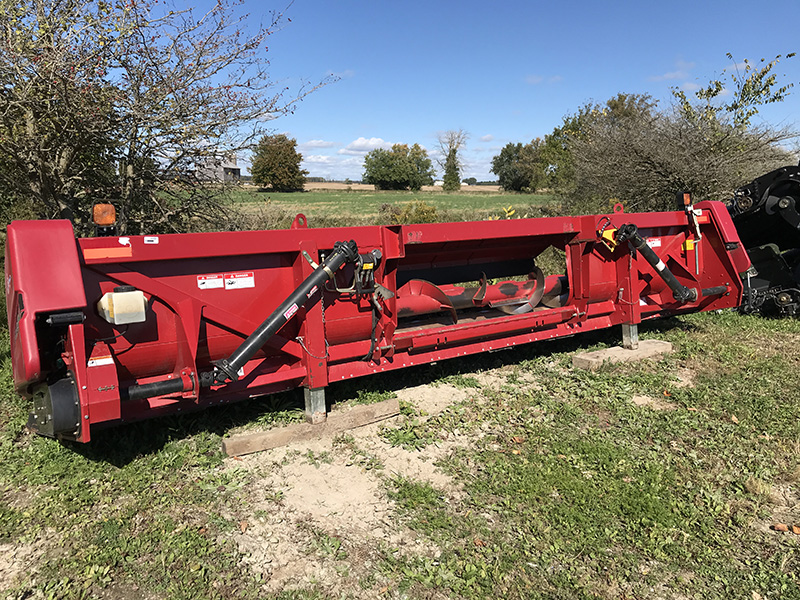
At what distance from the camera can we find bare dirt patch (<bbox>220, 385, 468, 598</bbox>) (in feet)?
8.34

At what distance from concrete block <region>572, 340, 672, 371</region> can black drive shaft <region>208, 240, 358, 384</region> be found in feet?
8.29

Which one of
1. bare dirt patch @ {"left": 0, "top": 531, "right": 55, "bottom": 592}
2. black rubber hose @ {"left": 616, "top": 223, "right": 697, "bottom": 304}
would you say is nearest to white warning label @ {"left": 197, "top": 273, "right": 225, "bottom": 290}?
bare dirt patch @ {"left": 0, "top": 531, "right": 55, "bottom": 592}

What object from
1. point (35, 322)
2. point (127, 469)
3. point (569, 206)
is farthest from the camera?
point (569, 206)

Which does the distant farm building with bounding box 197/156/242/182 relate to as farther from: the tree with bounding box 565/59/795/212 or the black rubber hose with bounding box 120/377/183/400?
the tree with bounding box 565/59/795/212

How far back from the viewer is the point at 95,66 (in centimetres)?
522

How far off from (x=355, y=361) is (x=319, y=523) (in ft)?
4.58

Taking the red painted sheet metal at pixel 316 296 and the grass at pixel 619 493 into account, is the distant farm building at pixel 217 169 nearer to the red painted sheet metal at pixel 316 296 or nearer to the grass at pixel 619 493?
the red painted sheet metal at pixel 316 296

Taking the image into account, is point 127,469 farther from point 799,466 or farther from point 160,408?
point 799,466

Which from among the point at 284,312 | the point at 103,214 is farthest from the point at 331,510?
the point at 103,214

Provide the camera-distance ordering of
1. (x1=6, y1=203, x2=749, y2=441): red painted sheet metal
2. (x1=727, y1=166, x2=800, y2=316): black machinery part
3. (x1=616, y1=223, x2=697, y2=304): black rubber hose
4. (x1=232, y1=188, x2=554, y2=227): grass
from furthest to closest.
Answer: (x1=232, y1=188, x2=554, y2=227): grass → (x1=727, y1=166, x2=800, y2=316): black machinery part → (x1=616, y1=223, x2=697, y2=304): black rubber hose → (x1=6, y1=203, x2=749, y2=441): red painted sheet metal

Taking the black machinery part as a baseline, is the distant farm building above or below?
above

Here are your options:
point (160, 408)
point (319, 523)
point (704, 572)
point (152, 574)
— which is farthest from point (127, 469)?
point (704, 572)

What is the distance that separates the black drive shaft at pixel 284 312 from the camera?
10.7 ft

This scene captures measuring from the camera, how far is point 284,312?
11.1ft
